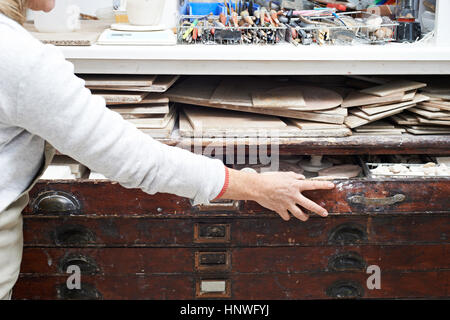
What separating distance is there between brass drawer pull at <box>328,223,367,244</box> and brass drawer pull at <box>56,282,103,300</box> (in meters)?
0.65

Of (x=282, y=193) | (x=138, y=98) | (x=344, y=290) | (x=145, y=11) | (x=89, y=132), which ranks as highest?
(x=145, y=11)

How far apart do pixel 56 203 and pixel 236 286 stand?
53cm

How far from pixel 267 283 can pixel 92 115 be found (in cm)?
91

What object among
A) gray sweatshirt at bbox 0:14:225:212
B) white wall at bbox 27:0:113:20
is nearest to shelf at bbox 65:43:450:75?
gray sweatshirt at bbox 0:14:225:212

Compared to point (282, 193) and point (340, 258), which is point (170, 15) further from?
point (340, 258)

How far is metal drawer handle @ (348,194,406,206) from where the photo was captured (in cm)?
155

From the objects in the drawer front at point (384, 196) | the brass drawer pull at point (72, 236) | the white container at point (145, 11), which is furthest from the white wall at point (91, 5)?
the drawer front at point (384, 196)

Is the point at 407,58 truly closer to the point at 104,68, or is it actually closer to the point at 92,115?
the point at 104,68

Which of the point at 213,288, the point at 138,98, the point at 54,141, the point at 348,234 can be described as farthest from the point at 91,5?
the point at 54,141

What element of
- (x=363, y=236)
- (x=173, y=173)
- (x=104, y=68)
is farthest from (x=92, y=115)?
(x=363, y=236)

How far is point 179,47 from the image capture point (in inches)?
62.6

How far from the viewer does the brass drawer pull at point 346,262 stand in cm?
166

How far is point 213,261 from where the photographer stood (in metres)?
1.66

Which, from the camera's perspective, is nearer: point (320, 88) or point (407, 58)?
point (407, 58)
